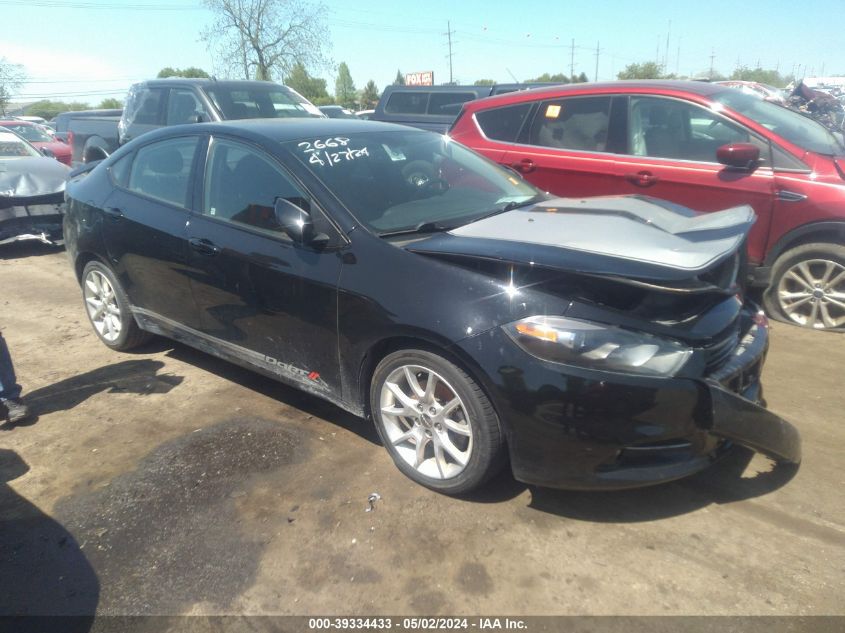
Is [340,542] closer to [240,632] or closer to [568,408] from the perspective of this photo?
[240,632]

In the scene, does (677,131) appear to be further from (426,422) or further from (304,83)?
(304,83)

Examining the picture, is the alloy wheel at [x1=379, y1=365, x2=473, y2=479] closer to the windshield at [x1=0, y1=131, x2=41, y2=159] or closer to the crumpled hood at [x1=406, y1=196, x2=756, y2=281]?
the crumpled hood at [x1=406, y1=196, x2=756, y2=281]

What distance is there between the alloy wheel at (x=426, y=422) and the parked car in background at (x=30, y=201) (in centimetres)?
711

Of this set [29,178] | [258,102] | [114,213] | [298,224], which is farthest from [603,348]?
[29,178]

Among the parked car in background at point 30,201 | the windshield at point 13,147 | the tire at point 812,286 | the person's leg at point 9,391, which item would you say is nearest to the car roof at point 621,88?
the tire at point 812,286

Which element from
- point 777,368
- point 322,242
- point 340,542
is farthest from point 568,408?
point 777,368

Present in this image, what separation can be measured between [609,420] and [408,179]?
1824mm

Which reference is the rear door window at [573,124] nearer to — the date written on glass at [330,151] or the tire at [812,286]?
the tire at [812,286]

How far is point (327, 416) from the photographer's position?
153 inches

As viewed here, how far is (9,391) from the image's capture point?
389 centimetres

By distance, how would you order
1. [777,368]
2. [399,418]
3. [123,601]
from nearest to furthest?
1. [123,601]
2. [399,418]
3. [777,368]

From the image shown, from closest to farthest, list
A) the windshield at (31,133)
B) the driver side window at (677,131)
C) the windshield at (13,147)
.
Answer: the driver side window at (677,131) < the windshield at (13,147) < the windshield at (31,133)

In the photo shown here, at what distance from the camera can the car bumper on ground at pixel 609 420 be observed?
250 centimetres

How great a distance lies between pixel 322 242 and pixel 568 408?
1423mm
